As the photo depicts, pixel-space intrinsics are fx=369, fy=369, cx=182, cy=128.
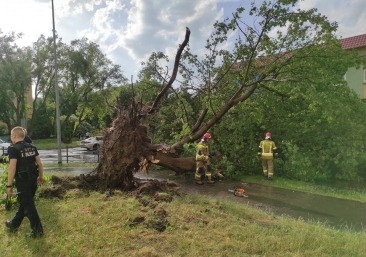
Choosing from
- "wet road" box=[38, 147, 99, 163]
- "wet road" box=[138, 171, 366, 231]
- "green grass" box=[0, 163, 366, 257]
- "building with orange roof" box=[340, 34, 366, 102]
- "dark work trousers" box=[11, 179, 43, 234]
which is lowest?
"wet road" box=[138, 171, 366, 231]

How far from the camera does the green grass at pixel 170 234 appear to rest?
4.59m

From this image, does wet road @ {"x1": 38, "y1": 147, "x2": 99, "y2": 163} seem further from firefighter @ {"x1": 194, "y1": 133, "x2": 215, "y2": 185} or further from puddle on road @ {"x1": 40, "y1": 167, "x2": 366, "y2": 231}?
puddle on road @ {"x1": 40, "y1": 167, "x2": 366, "y2": 231}

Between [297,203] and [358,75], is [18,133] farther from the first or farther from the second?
[358,75]

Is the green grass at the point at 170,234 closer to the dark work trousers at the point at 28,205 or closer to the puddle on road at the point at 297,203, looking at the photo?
the dark work trousers at the point at 28,205

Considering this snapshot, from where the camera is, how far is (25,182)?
5414 mm

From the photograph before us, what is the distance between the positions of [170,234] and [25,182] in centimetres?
226

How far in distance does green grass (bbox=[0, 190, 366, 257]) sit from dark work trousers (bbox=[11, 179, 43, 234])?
191mm

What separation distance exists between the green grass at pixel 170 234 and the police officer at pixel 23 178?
0.20 m

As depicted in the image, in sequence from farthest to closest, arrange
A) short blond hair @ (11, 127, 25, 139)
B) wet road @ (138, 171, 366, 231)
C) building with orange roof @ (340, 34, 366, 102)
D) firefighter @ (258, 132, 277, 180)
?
1. building with orange roof @ (340, 34, 366, 102)
2. firefighter @ (258, 132, 277, 180)
3. wet road @ (138, 171, 366, 231)
4. short blond hair @ (11, 127, 25, 139)

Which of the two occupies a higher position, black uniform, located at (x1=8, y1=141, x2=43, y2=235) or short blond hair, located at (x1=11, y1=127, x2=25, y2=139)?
short blond hair, located at (x1=11, y1=127, x2=25, y2=139)

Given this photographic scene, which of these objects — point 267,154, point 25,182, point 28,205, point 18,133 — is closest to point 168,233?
point 28,205

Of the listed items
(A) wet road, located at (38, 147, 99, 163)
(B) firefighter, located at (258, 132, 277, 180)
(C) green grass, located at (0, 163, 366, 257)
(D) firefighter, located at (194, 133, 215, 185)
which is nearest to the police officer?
(C) green grass, located at (0, 163, 366, 257)

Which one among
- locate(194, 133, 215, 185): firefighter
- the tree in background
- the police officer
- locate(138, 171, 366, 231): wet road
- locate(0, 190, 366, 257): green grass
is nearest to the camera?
locate(0, 190, 366, 257): green grass

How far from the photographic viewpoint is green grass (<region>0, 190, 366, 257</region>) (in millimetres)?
4586
